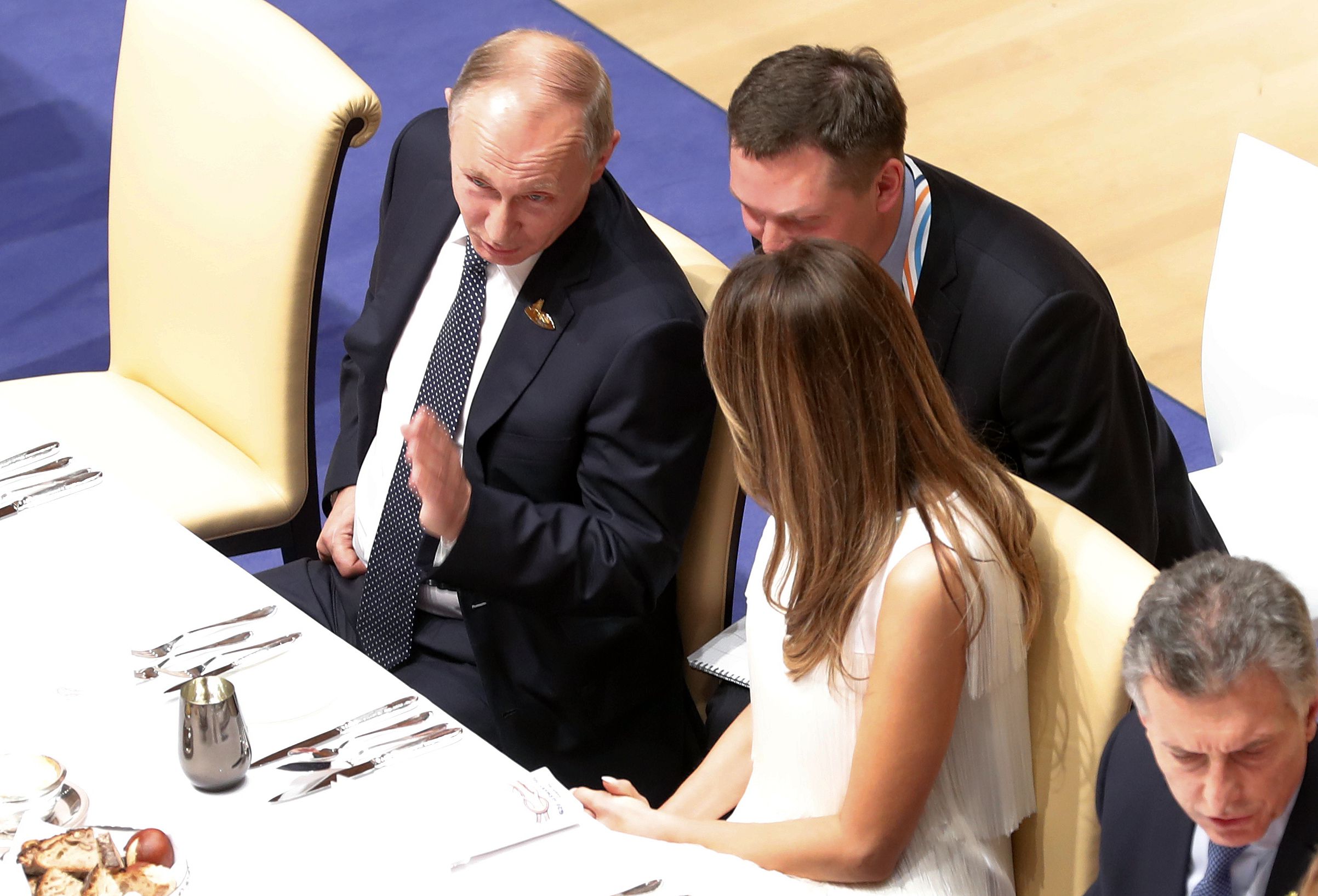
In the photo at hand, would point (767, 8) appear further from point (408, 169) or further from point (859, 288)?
point (859, 288)

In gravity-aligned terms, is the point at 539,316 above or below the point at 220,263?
above

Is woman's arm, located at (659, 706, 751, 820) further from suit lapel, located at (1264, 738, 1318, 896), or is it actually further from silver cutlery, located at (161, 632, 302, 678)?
suit lapel, located at (1264, 738, 1318, 896)

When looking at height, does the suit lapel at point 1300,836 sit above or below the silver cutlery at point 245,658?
above

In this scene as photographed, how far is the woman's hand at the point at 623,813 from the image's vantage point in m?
2.10

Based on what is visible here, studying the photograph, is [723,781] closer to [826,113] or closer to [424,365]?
[424,365]

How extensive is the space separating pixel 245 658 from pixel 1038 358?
1.09 meters

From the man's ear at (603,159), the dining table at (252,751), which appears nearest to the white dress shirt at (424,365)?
the man's ear at (603,159)

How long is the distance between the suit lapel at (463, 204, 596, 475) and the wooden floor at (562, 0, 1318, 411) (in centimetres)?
212

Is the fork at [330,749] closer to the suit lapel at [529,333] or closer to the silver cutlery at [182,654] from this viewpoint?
the silver cutlery at [182,654]

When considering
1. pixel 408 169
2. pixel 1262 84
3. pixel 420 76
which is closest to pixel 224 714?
pixel 408 169

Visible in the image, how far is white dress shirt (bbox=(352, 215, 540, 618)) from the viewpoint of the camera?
8.18ft

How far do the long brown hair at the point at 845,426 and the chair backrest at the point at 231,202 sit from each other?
1.14m

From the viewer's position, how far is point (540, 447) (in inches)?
94.6

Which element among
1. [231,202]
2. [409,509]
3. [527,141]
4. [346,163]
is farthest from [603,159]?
[346,163]
